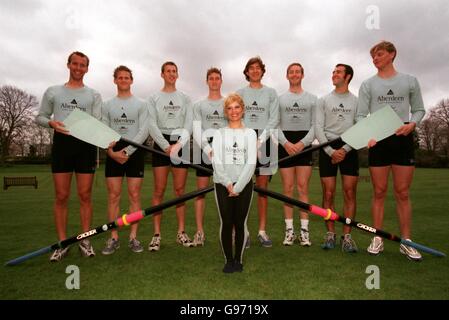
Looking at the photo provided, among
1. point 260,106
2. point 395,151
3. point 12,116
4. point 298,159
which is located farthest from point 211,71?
point 12,116

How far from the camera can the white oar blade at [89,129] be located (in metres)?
3.82

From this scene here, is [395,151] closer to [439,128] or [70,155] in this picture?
[70,155]

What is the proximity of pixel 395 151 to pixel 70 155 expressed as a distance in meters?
4.21

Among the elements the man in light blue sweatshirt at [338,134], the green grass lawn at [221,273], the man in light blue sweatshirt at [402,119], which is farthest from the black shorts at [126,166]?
the man in light blue sweatshirt at [402,119]

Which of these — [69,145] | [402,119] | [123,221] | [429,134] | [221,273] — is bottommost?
[221,273]

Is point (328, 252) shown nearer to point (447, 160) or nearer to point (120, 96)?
point (120, 96)

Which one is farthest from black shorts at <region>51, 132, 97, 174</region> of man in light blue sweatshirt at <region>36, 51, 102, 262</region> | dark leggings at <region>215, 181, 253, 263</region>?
dark leggings at <region>215, 181, 253, 263</region>

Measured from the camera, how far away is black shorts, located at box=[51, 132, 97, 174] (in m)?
3.95

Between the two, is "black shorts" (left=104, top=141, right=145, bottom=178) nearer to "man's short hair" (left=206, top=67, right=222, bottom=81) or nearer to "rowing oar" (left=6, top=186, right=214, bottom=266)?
"rowing oar" (left=6, top=186, right=214, bottom=266)

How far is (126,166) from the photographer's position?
4.32 m

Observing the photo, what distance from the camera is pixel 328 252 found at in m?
4.09

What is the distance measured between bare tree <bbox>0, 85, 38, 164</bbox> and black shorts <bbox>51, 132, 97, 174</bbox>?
46.1m
